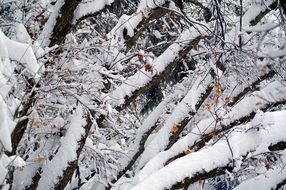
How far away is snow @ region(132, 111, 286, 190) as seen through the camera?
352 cm

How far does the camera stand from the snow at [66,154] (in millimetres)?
4965

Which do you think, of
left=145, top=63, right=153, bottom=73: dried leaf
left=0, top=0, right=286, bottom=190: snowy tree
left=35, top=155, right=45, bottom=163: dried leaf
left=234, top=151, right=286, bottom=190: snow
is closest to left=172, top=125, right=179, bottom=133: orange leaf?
left=0, top=0, right=286, bottom=190: snowy tree

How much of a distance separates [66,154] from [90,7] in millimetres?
1870

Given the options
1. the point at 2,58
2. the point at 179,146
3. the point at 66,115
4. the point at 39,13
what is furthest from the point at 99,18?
the point at 2,58

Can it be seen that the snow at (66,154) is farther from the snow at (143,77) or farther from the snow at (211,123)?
the snow at (211,123)

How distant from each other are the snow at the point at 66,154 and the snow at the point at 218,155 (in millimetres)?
1472

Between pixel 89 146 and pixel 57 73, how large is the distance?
137 centimetres

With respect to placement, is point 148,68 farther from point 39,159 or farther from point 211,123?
point 39,159

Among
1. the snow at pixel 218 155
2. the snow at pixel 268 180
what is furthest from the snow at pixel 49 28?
A: the snow at pixel 268 180

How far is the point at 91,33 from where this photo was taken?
7.23 meters

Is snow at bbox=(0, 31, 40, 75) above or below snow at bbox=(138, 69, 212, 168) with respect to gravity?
above

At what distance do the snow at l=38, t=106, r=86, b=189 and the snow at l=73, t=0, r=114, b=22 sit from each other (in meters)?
1.18

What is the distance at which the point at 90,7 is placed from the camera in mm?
5332

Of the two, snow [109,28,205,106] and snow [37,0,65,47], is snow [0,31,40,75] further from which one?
snow [109,28,205,106]
